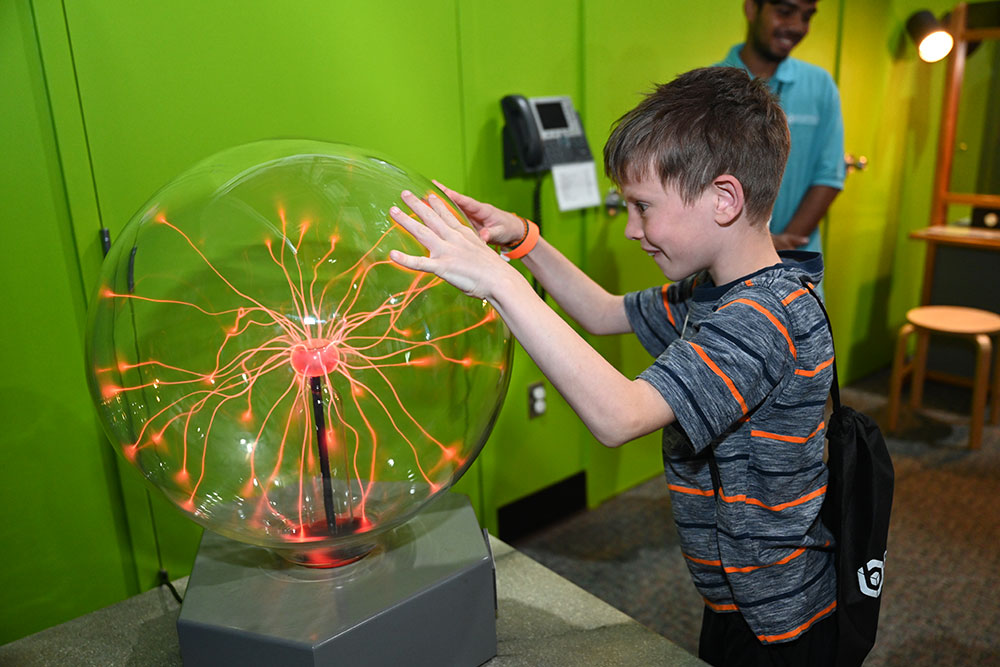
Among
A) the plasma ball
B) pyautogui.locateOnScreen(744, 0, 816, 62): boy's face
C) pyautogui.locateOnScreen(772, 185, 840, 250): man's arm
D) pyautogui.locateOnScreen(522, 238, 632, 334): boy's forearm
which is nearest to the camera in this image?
the plasma ball

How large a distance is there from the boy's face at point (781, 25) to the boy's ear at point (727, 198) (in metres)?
2.11

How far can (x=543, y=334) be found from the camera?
2.82 feet

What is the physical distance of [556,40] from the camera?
2428mm

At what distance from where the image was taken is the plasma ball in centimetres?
80

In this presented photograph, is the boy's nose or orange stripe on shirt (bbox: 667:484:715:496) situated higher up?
the boy's nose

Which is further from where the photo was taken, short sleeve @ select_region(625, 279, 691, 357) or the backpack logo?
short sleeve @ select_region(625, 279, 691, 357)

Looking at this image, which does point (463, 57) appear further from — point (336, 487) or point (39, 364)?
point (336, 487)

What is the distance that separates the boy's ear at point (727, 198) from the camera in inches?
39.4

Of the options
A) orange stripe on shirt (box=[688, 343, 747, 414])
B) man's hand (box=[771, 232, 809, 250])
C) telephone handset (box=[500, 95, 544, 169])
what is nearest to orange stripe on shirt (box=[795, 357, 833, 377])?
orange stripe on shirt (box=[688, 343, 747, 414])

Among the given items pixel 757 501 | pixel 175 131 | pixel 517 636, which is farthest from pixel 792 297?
pixel 175 131

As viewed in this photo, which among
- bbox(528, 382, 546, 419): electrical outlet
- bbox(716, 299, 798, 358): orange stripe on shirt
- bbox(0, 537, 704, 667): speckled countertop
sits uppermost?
bbox(716, 299, 798, 358): orange stripe on shirt

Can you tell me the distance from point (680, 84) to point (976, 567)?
2.35 metres

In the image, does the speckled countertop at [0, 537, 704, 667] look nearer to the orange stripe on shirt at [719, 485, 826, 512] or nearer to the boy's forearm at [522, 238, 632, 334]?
the orange stripe on shirt at [719, 485, 826, 512]


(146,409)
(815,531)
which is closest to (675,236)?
(815,531)
